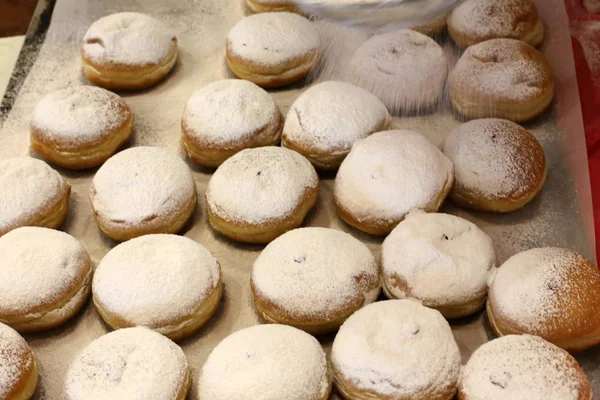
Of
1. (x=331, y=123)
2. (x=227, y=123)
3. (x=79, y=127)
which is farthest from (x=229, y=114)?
(x=79, y=127)

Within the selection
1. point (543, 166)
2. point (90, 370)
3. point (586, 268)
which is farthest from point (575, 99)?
point (90, 370)

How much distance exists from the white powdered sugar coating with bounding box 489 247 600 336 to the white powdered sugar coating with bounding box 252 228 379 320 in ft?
1.12

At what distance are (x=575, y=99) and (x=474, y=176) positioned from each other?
0.57m

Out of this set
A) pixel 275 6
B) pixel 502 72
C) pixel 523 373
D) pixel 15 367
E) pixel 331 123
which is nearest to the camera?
pixel 523 373

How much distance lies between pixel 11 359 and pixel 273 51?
1404mm

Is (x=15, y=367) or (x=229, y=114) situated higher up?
(x=229, y=114)

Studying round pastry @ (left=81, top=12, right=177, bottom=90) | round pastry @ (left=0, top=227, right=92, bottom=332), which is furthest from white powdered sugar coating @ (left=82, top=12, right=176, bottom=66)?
round pastry @ (left=0, top=227, right=92, bottom=332)

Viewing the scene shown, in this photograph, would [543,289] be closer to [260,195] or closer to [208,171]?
[260,195]

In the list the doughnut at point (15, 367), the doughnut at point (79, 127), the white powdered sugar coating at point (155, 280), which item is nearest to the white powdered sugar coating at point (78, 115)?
the doughnut at point (79, 127)

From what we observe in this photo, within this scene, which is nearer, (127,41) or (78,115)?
(78,115)

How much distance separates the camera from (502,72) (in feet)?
7.89

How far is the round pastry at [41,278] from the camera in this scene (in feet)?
6.15

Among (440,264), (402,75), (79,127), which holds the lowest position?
(79,127)

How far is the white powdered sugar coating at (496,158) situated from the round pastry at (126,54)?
1117mm
